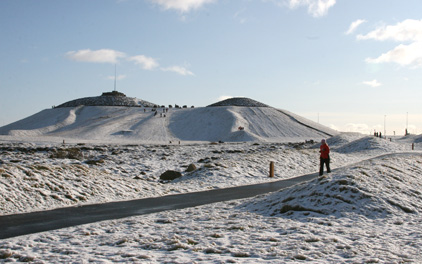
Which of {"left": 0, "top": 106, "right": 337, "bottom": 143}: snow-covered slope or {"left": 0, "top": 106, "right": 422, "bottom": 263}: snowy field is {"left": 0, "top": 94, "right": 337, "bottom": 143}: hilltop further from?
{"left": 0, "top": 106, "right": 422, "bottom": 263}: snowy field

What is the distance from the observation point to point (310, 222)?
10.4 metres

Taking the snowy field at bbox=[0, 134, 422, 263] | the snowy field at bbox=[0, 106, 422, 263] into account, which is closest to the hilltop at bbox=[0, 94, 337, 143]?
the snowy field at bbox=[0, 106, 422, 263]

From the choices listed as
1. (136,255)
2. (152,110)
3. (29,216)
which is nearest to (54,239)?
(136,255)

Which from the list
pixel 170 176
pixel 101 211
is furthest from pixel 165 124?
pixel 101 211

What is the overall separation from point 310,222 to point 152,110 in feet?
325

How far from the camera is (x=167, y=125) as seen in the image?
298ft

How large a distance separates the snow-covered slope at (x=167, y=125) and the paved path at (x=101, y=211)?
55.9 m

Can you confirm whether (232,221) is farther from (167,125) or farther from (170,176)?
(167,125)

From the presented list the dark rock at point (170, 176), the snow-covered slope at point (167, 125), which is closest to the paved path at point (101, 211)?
the dark rock at point (170, 176)

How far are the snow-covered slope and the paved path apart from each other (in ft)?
184

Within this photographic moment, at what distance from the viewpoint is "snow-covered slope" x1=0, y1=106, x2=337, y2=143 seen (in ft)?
262

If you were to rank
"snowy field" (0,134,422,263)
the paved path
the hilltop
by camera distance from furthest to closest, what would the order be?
1. the hilltop
2. the paved path
3. "snowy field" (0,134,422,263)

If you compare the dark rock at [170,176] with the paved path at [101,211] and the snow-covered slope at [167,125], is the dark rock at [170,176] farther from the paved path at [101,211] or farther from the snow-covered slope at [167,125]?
the snow-covered slope at [167,125]

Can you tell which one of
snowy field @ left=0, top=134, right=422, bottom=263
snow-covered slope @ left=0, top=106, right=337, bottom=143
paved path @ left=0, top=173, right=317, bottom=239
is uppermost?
snow-covered slope @ left=0, top=106, right=337, bottom=143
